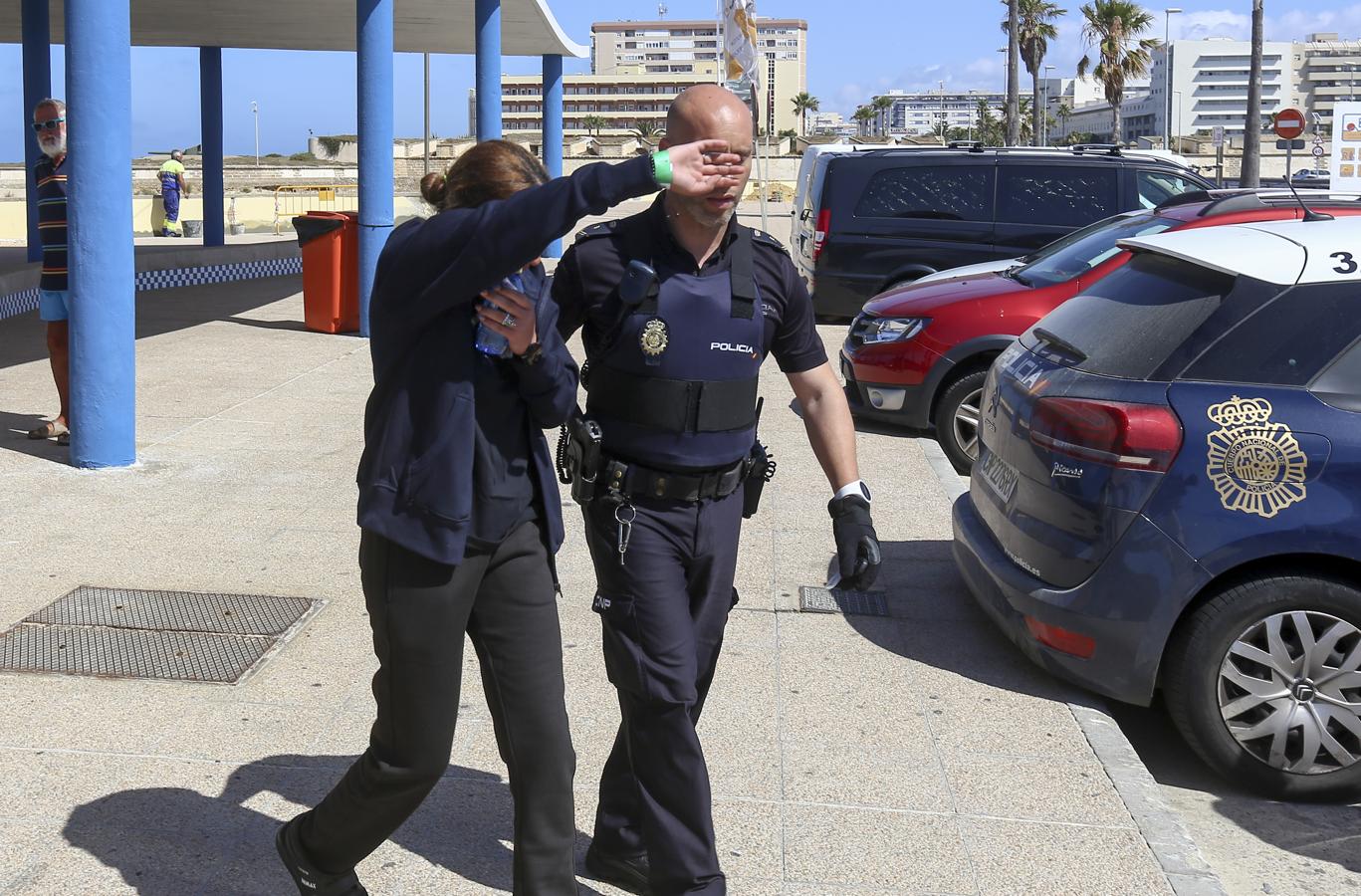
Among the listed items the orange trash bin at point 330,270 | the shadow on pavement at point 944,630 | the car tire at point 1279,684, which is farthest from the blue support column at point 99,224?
the orange trash bin at point 330,270

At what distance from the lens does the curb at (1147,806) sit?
376cm

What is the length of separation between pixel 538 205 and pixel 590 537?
3.19 feet

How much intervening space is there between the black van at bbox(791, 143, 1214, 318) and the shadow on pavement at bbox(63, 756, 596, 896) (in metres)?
10.5

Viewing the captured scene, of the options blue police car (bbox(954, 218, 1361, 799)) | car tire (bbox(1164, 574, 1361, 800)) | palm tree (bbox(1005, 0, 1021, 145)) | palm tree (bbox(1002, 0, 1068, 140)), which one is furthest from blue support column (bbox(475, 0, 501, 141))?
palm tree (bbox(1002, 0, 1068, 140))

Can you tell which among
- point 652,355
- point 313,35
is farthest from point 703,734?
point 313,35

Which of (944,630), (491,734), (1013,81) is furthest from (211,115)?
(1013,81)

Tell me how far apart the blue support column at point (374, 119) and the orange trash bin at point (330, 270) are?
62 centimetres

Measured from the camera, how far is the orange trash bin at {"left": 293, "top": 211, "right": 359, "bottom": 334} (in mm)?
14094

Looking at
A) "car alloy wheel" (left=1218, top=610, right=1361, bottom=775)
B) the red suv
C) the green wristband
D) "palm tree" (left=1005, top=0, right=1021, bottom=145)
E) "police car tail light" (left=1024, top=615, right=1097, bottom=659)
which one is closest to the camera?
the green wristband

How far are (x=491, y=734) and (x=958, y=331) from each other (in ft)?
18.4

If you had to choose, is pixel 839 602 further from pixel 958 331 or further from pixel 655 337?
pixel 958 331

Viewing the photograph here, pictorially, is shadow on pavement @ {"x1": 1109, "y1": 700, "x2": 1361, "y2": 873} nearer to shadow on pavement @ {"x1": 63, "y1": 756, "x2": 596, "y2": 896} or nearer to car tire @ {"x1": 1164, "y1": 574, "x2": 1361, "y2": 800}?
car tire @ {"x1": 1164, "y1": 574, "x2": 1361, "y2": 800}

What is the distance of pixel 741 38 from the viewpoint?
16.8 m

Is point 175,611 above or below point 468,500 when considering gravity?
below
